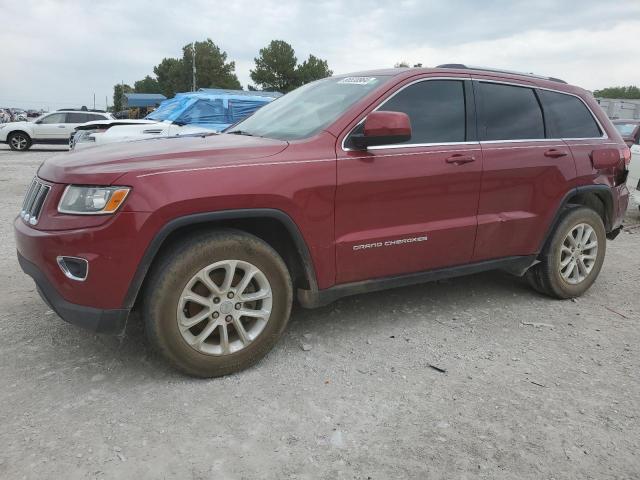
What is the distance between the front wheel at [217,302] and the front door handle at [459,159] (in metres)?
1.36

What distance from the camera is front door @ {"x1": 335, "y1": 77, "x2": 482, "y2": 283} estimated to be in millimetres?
3164

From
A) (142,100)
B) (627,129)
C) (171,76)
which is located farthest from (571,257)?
(171,76)

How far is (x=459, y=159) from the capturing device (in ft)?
11.6

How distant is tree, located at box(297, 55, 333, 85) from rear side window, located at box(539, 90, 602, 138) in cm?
6081

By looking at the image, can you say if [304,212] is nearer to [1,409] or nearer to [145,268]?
[145,268]

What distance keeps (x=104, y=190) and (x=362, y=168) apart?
1.45 metres

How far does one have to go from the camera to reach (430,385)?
2938 millimetres

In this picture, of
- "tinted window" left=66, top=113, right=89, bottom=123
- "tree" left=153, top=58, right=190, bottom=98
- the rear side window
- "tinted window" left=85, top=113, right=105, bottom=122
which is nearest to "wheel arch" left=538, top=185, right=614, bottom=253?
Answer: the rear side window

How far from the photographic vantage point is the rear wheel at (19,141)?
2009cm

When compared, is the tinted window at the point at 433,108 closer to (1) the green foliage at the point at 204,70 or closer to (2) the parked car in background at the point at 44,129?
(2) the parked car in background at the point at 44,129

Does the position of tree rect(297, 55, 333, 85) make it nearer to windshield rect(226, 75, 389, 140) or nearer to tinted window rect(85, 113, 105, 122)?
tinted window rect(85, 113, 105, 122)

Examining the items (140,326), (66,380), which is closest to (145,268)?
(66,380)

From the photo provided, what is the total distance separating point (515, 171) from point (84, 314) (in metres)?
2.98

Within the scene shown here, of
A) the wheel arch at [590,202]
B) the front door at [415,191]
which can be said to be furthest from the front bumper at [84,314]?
the wheel arch at [590,202]
